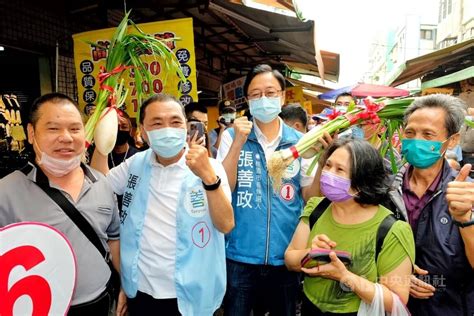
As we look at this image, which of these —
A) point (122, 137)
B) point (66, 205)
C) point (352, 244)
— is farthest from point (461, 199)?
point (122, 137)

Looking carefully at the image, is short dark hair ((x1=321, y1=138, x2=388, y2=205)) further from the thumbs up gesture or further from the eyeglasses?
the eyeglasses

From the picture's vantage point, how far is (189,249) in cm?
204

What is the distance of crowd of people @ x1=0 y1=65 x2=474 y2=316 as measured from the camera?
5.94 ft

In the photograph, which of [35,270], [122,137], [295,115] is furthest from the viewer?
[295,115]

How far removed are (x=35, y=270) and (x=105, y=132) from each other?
39.4 inches

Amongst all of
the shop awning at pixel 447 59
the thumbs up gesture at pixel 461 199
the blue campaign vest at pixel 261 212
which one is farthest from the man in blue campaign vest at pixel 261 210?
the shop awning at pixel 447 59

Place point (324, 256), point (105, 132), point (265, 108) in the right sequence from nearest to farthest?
point (324, 256) < point (105, 132) < point (265, 108)

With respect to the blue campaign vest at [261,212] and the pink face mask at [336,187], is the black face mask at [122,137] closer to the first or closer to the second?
the blue campaign vest at [261,212]

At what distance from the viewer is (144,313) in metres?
2.12

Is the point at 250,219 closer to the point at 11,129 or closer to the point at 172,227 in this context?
the point at 172,227

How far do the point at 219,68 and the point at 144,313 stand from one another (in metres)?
9.08

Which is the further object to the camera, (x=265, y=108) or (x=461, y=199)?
(x=265, y=108)

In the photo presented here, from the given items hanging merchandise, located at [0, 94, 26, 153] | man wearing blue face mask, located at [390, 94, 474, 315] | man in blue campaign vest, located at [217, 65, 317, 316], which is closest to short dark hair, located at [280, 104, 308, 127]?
man in blue campaign vest, located at [217, 65, 317, 316]

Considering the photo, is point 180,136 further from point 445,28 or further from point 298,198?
point 445,28
